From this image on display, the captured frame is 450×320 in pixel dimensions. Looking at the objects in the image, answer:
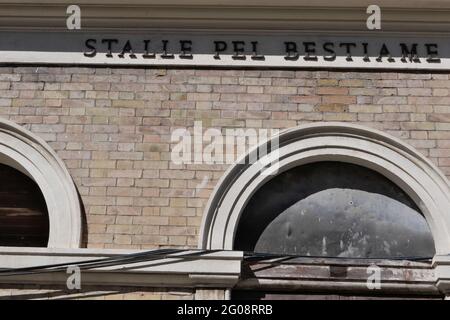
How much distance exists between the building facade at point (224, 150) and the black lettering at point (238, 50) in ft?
0.05

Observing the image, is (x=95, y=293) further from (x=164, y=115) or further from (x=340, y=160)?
(x=340, y=160)

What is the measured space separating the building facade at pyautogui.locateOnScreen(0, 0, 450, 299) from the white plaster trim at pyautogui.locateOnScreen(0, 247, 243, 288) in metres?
0.01

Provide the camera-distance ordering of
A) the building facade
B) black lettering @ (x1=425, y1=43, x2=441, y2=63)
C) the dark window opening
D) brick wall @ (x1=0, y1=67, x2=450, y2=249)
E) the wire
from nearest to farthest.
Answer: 1. the wire
2. the building facade
3. brick wall @ (x1=0, y1=67, x2=450, y2=249)
4. the dark window opening
5. black lettering @ (x1=425, y1=43, x2=441, y2=63)

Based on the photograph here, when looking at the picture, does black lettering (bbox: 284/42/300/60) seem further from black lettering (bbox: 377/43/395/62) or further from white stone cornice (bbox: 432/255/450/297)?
white stone cornice (bbox: 432/255/450/297)

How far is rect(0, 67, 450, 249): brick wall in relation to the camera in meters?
7.50

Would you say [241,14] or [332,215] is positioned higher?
[241,14]

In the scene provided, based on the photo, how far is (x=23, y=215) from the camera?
769 cm

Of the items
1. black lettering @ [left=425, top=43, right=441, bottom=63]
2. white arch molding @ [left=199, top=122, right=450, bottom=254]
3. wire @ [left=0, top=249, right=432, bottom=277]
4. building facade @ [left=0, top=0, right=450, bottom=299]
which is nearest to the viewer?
wire @ [left=0, top=249, right=432, bottom=277]

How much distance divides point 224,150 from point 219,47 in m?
1.25

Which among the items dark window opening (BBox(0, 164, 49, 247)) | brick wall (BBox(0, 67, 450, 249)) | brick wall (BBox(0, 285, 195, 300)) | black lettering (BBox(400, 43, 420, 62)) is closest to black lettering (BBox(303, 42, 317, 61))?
brick wall (BBox(0, 67, 450, 249))

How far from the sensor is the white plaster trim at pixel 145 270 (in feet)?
23.2

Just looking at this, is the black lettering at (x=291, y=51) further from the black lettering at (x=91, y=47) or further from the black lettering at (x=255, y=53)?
the black lettering at (x=91, y=47)
